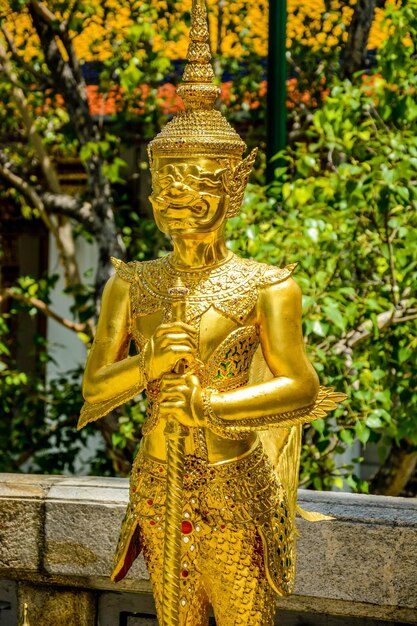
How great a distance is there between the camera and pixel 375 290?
5.28m

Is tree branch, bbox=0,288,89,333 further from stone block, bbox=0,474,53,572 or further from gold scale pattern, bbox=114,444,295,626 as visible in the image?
gold scale pattern, bbox=114,444,295,626

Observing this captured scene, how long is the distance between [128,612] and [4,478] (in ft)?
2.19

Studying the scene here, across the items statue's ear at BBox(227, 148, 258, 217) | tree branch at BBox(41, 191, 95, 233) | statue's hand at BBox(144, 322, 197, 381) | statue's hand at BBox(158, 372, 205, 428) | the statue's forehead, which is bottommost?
tree branch at BBox(41, 191, 95, 233)

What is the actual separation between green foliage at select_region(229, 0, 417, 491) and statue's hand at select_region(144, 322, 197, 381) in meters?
1.87

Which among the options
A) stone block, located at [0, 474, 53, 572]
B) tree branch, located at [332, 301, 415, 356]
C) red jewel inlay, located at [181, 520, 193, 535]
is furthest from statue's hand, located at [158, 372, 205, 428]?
tree branch, located at [332, 301, 415, 356]

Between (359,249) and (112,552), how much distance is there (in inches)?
78.9

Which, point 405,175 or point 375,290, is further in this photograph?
point 375,290

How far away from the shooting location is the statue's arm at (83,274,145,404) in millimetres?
3096

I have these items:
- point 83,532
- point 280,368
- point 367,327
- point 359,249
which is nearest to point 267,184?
point 359,249

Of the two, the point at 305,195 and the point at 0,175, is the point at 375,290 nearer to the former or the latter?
the point at 305,195

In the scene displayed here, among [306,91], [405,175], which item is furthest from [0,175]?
[405,175]

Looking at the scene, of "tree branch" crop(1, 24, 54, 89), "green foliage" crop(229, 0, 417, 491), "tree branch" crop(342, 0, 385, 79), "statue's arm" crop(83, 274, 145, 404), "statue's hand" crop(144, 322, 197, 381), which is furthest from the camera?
"tree branch" crop(1, 24, 54, 89)

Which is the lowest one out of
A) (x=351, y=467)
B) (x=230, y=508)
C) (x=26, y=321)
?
(x=26, y=321)

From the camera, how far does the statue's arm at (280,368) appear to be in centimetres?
294
